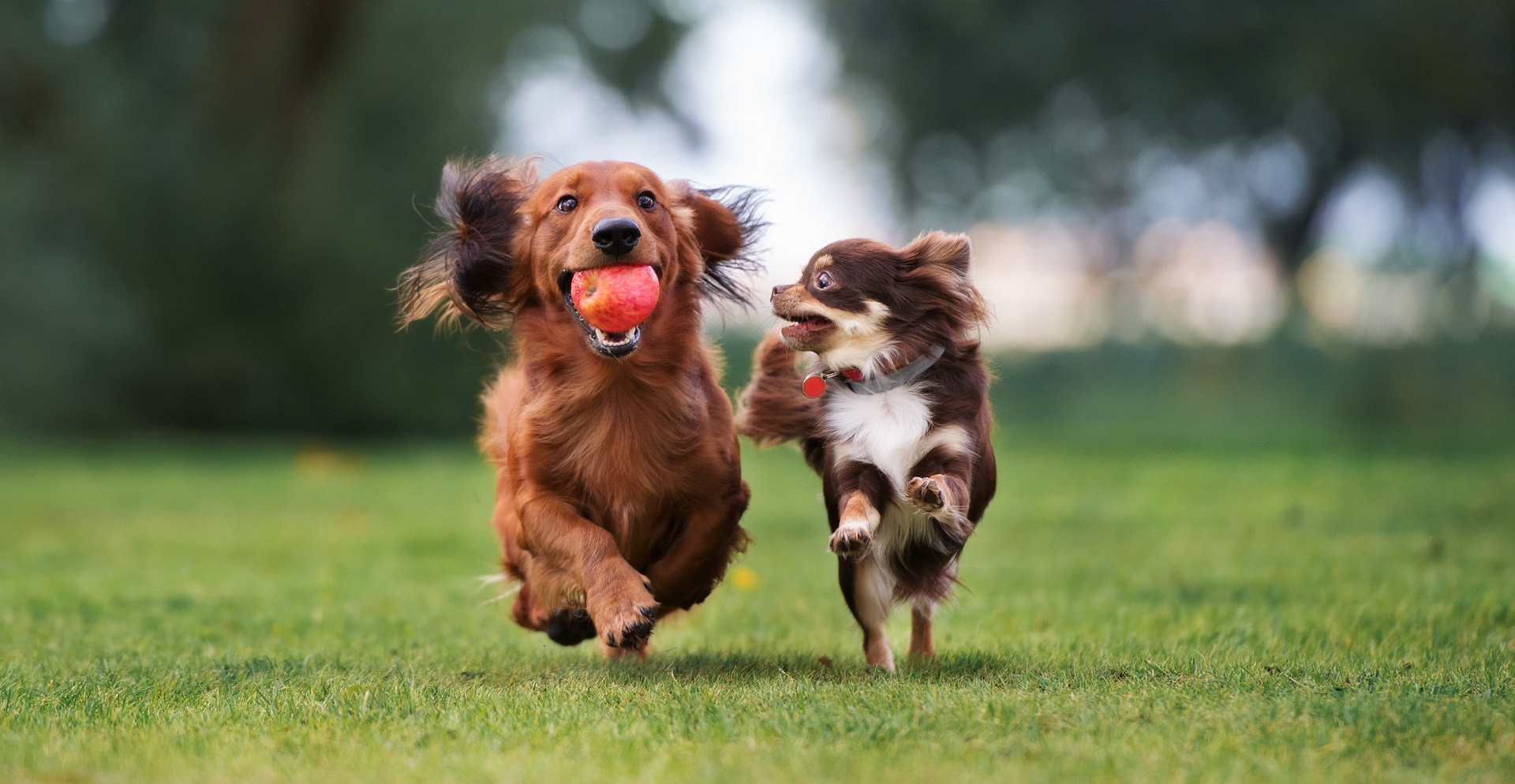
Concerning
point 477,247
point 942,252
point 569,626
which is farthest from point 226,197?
point 942,252

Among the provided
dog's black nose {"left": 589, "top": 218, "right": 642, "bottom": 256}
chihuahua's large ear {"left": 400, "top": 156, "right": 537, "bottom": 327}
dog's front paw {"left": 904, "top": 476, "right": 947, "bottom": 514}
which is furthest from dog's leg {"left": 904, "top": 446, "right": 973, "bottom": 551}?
chihuahua's large ear {"left": 400, "top": 156, "right": 537, "bottom": 327}

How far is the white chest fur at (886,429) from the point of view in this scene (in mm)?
4043

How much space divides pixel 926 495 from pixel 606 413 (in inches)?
45.9

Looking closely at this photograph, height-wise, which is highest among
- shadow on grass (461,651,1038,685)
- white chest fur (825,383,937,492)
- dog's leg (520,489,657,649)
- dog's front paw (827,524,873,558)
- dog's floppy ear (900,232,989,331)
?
dog's floppy ear (900,232,989,331)

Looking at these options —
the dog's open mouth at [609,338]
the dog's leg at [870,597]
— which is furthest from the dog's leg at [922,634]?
the dog's open mouth at [609,338]

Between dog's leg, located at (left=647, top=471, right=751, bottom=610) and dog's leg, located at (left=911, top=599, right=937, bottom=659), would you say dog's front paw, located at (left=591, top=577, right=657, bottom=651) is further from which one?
dog's leg, located at (left=911, top=599, right=937, bottom=659)

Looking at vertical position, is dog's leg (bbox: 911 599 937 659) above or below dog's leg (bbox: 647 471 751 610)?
below

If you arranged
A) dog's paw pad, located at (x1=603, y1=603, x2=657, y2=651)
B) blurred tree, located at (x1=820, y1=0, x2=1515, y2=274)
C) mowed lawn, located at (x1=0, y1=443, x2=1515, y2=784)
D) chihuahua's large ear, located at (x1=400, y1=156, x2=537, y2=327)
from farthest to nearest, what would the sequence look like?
1. blurred tree, located at (x1=820, y1=0, x2=1515, y2=274)
2. chihuahua's large ear, located at (x1=400, y1=156, x2=537, y2=327)
3. dog's paw pad, located at (x1=603, y1=603, x2=657, y2=651)
4. mowed lawn, located at (x1=0, y1=443, x2=1515, y2=784)

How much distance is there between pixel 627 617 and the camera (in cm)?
392

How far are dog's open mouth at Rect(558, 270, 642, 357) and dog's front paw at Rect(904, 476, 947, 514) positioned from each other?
3.34ft

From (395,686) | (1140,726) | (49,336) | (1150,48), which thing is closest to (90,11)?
(49,336)

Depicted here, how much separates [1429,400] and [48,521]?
14.2 metres

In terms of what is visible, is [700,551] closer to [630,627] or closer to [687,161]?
[630,627]

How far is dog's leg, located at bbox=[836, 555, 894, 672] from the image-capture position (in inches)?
166
